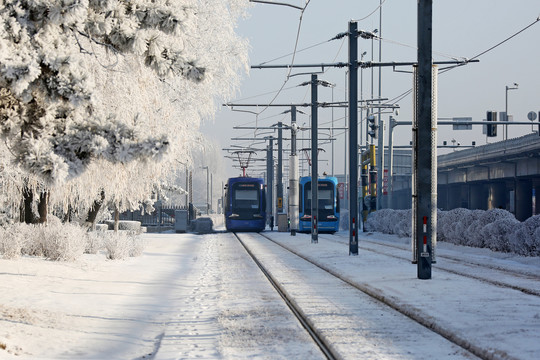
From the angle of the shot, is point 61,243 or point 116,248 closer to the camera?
point 61,243

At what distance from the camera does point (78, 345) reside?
9.43 m

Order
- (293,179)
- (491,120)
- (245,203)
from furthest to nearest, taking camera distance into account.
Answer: (245,203), (491,120), (293,179)

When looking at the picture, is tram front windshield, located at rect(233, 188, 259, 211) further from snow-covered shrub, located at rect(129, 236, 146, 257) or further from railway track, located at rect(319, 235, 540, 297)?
railway track, located at rect(319, 235, 540, 297)

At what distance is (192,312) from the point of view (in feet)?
40.0

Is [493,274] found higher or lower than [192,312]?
higher

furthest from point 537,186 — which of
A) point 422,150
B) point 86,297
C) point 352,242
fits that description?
A: point 86,297

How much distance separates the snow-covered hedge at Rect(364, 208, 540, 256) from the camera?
81.3ft

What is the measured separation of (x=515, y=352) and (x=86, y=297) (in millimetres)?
8213

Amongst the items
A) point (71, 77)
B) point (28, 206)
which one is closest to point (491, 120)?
point (28, 206)

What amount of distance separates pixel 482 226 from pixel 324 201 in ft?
63.8

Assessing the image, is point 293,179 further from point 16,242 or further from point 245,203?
point 16,242

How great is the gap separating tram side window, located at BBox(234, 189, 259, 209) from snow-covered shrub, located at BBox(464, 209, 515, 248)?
2120 cm

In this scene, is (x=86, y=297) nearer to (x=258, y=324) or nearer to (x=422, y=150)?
(x=258, y=324)

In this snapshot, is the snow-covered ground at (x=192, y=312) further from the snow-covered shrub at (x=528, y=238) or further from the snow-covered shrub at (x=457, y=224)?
the snow-covered shrub at (x=457, y=224)
